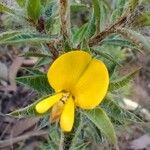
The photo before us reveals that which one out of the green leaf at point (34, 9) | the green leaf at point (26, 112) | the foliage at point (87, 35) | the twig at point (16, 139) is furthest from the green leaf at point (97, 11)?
the twig at point (16, 139)

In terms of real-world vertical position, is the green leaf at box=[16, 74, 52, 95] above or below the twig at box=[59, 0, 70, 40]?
below

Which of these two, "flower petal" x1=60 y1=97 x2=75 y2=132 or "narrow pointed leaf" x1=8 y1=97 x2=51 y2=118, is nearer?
"flower petal" x1=60 y1=97 x2=75 y2=132

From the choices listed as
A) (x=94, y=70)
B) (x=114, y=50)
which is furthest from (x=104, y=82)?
(x=114, y=50)

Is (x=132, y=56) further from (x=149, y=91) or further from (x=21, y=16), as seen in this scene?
(x=21, y=16)

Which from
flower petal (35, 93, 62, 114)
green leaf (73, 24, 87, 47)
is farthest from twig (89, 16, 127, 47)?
flower petal (35, 93, 62, 114)

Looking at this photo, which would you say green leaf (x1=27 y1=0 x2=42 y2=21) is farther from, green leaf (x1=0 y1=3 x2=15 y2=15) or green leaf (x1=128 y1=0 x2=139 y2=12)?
green leaf (x1=128 y1=0 x2=139 y2=12)

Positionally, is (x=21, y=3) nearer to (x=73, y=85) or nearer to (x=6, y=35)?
(x=6, y=35)

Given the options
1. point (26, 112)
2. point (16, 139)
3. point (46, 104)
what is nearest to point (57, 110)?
point (46, 104)
